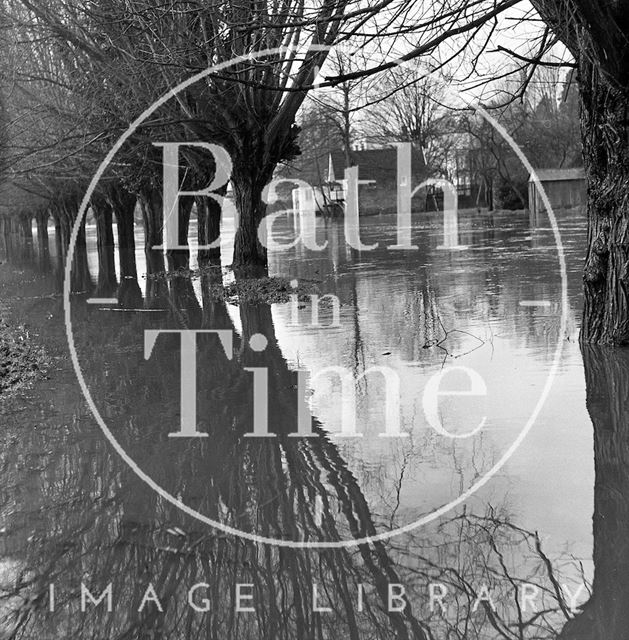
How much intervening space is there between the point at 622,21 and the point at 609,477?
A: 4797mm

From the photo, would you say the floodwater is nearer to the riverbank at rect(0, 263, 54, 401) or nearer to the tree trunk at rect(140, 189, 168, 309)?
the riverbank at rect(0, 263, 54, 401)

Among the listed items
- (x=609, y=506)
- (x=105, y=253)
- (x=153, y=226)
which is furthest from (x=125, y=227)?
(x=609, y=506)

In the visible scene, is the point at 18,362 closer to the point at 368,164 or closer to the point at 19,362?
the point at 19,362

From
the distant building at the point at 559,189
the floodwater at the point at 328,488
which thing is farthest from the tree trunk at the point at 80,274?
the distant building at the point at 559,189

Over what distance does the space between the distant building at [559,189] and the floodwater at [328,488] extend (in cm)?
4609

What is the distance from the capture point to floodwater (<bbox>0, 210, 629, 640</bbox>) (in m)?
4.28

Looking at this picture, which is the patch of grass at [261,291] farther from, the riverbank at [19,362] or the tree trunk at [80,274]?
the tree trunk at [80,274]

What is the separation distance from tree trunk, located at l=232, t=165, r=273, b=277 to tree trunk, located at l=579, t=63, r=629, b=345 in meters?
14.1

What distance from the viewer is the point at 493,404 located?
26.1ft

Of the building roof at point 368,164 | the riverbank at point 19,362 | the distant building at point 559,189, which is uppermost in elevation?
the building roof at point 368,164

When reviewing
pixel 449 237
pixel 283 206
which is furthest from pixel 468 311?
pixel 283 206

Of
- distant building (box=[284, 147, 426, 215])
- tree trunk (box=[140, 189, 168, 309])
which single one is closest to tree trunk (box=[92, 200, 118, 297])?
tree trunk (box=[140, 189, 168, 309])

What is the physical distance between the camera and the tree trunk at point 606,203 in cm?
944

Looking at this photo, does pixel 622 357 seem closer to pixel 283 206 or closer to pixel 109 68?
pixel 109 68
